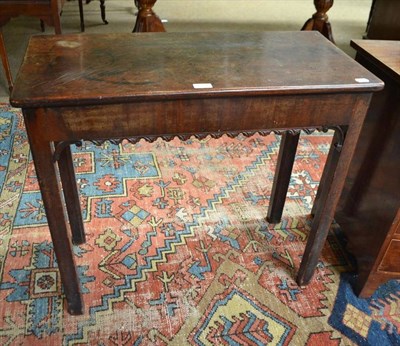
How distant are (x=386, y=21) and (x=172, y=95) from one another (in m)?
2.86

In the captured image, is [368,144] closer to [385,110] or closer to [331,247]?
[385,110]

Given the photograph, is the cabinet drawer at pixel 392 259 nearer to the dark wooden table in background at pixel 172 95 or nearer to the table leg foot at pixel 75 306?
the dark wooden table in background at pixel 172 95

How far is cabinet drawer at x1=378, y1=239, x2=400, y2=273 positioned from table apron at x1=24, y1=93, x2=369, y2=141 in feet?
1.72

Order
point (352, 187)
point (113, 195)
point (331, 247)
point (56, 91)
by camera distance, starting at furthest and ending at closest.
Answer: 1. point (113, 195)
2. point (331, 247)
3. point (352, 187)
4. point (56, 91)

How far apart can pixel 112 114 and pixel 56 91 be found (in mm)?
142

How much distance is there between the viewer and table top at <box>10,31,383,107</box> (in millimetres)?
992

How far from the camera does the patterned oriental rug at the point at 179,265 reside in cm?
138

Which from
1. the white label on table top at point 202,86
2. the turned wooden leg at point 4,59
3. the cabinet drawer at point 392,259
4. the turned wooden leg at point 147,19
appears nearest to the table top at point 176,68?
the white label on table top at point 202,86

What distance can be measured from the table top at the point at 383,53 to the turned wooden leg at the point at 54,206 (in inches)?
41.4

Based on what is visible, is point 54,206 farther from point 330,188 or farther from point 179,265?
point 330,188

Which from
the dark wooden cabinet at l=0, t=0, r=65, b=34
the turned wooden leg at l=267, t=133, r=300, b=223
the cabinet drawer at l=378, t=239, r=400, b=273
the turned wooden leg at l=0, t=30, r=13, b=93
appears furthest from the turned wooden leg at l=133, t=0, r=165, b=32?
the cabinet drawer at l=378, t=239, r=400, b=273

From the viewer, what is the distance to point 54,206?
114 centimetres

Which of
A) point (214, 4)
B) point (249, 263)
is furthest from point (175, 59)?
point (214, 4)

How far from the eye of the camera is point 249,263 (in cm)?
163
